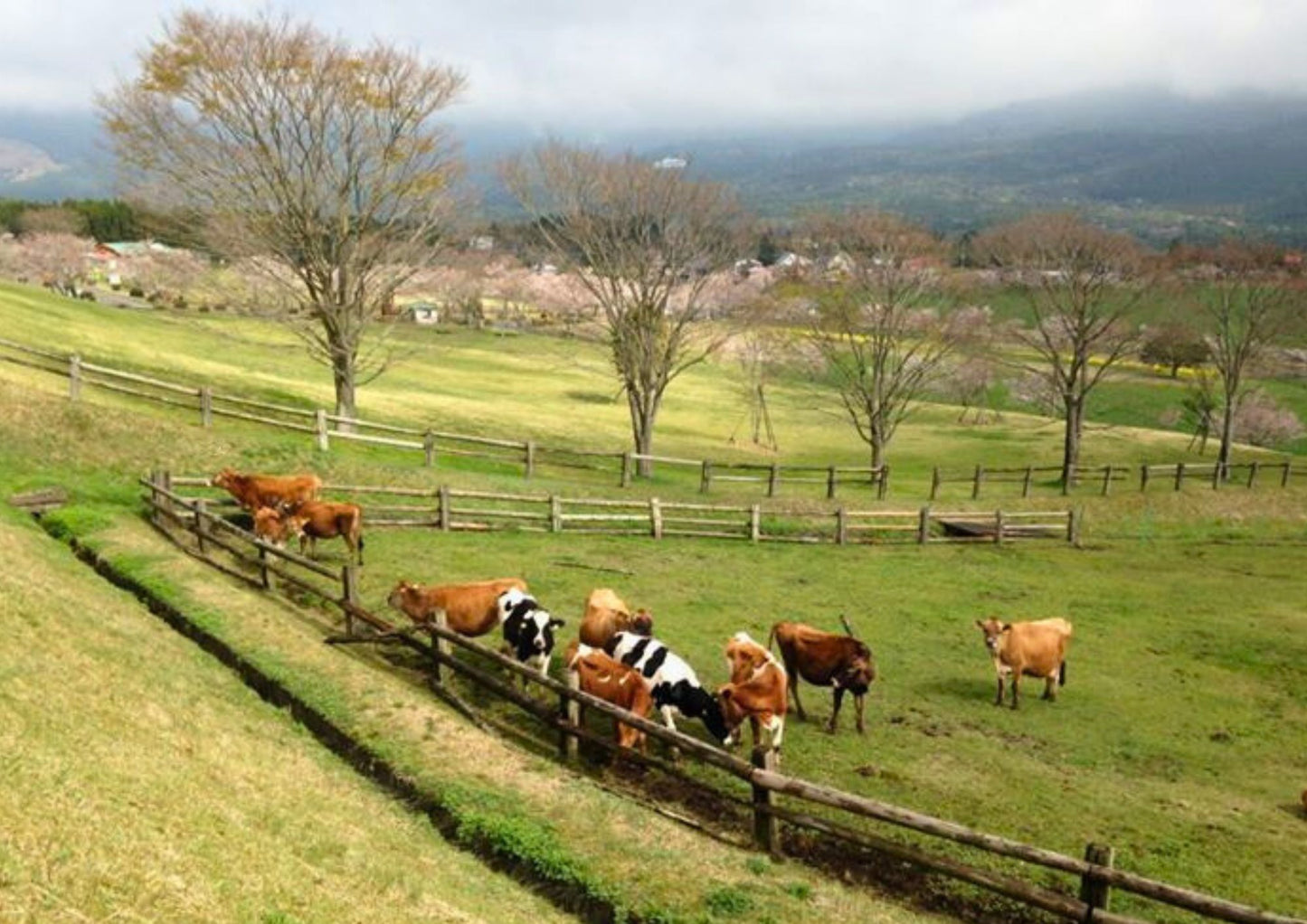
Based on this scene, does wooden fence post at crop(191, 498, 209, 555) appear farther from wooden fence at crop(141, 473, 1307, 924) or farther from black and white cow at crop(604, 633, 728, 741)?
black and white cow at crop(604, 633, 728, 741)

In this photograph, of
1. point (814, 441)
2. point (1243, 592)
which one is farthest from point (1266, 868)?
point (814, 441)

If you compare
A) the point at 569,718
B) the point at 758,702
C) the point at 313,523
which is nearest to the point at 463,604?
the point at 569,718

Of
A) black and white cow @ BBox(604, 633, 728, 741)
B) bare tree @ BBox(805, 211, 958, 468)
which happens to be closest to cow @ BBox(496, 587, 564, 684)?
black and white cow @ BBox(604, 633, 728, 741)

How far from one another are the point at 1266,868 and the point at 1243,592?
1469 centimetres

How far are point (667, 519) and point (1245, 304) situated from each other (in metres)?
31.8

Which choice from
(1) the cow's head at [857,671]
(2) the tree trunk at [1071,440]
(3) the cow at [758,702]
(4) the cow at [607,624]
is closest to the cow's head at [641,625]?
(4) the cow at [607,624]

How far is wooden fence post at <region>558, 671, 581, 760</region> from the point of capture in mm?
11391

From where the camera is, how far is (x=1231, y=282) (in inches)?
1601

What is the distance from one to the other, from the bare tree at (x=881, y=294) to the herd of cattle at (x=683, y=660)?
837 inches

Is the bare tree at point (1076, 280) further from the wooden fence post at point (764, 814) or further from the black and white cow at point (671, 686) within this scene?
the wooden fence post at point (764, 814)

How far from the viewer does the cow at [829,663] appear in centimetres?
1278

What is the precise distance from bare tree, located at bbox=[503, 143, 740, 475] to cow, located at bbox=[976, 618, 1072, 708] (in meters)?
17.0

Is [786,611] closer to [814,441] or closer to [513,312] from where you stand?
[814,441]

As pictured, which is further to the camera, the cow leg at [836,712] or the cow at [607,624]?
the cow at [607,624]
